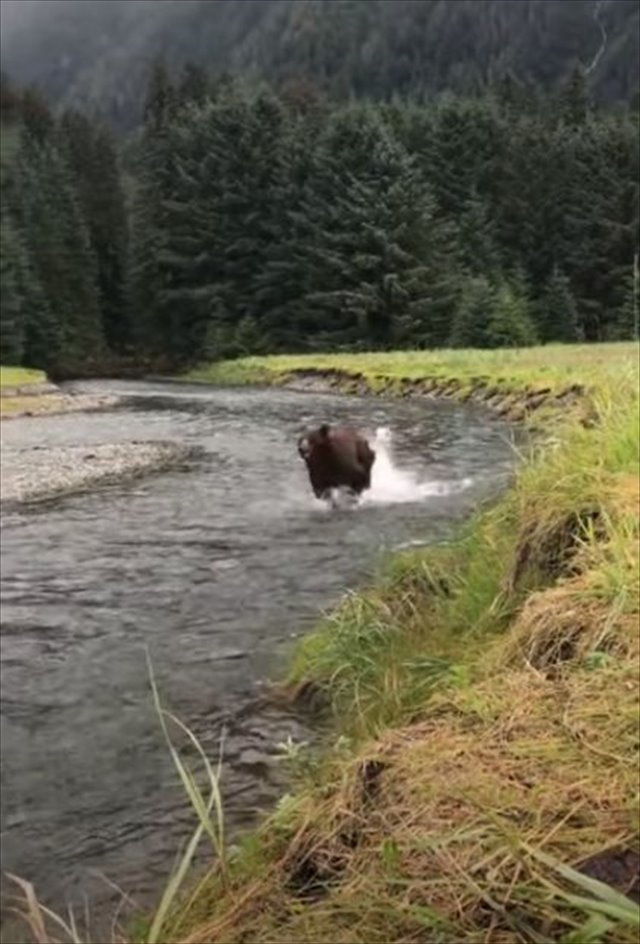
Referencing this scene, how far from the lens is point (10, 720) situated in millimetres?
6258

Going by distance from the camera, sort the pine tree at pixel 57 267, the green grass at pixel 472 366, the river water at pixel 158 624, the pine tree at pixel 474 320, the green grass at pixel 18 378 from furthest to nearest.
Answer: the pine tree at pixel 57 267
the pine tree at pixel 474 320
the green grass at pixel 18 378
the green grass at pixel 472 366
the river water at pixel 158 624

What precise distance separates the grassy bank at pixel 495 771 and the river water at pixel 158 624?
80 cm

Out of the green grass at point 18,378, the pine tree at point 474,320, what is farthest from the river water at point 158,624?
the pine tree at point 474,320

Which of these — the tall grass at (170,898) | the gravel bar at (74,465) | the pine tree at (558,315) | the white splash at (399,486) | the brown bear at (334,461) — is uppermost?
the tall grass at (170,898)

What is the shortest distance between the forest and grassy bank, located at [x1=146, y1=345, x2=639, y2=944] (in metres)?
45.3

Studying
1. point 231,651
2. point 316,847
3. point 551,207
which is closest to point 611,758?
point 316,847

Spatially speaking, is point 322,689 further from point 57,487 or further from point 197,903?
point 57,487

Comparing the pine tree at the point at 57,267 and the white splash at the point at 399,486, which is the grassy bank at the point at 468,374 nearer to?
the white splash at the point at 399,486

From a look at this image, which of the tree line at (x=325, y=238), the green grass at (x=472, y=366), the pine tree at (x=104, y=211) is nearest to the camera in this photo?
the green grass at (x=472, y=366)

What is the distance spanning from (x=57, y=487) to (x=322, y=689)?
10.1 meters

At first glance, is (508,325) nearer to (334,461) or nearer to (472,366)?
(472,366)

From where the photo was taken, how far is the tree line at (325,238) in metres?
56.2

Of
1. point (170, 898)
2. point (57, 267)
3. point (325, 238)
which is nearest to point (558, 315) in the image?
point (325, 238)

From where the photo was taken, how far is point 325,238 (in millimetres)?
58938
